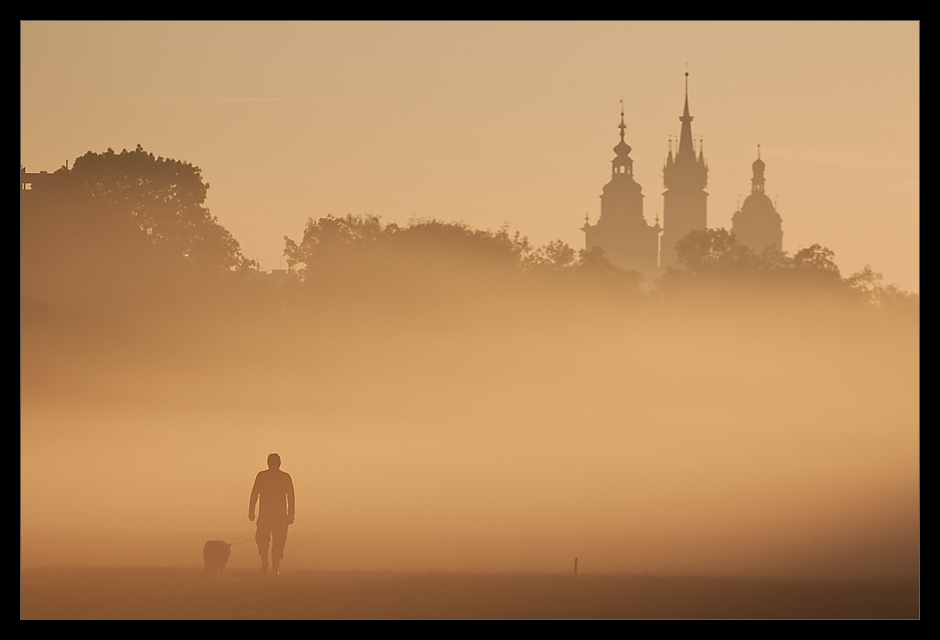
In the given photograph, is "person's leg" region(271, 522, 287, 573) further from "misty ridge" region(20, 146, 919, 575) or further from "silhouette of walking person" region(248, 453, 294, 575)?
"misty ridge" region(20, 146, 919, 575)

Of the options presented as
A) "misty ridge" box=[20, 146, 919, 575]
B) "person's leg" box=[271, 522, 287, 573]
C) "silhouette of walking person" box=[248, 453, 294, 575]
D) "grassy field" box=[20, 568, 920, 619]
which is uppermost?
"misty ridge" box=[20, 146, 919, 575]

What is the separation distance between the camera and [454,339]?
72.1 metres

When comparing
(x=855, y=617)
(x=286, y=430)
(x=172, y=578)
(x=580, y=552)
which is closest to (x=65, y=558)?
(x=172, y=578)

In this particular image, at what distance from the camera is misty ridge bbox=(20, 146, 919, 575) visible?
2419 inches

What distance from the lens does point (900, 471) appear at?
48.6 metres

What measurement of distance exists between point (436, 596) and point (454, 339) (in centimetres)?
5088

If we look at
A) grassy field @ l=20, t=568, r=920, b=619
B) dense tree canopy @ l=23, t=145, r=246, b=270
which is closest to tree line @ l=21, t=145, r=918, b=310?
dense tree canopy @ l=23, t=145, r=246, b=270

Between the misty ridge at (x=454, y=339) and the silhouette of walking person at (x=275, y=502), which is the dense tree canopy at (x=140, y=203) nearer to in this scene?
the misty ridge at (x=454, y=339)

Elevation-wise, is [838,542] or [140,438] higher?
[140,438]

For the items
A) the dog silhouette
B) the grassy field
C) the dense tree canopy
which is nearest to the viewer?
the grassy field

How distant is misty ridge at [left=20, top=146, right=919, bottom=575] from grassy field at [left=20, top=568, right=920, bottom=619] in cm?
2487
